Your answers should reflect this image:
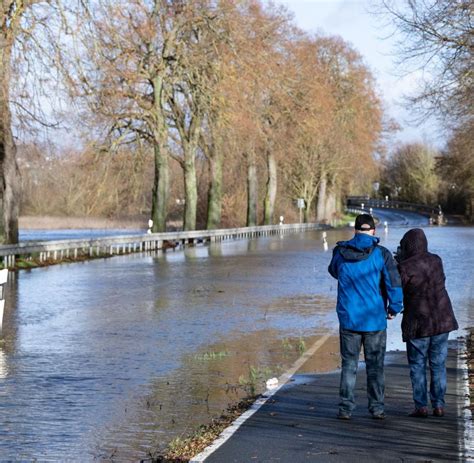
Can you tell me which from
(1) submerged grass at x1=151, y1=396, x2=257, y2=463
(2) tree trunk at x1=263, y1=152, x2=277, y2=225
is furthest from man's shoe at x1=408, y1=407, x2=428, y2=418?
(2) tree trunk at x1=263, y1=152, x2=277, y2=225

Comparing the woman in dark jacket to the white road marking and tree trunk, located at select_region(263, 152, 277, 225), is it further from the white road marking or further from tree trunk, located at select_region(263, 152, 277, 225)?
tree trunk, located at select_region(263, 152, 277, 225)

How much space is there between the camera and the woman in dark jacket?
972cm

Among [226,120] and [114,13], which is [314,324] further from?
[226,120]

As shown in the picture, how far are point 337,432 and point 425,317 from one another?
4.87ft

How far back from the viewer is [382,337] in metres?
9.57

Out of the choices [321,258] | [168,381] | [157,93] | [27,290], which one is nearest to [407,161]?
[157,93]

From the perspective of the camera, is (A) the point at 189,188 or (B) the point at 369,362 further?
(A) the point at 189,188

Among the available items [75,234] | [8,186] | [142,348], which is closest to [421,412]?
[142,348]

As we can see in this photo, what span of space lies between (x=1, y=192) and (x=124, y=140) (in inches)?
582

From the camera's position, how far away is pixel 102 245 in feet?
142

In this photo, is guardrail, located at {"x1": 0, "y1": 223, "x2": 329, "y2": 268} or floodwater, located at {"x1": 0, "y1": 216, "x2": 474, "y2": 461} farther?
guardrail, located at {"x1": 0, "y1": 223, "x2": 329, "y2": 268}

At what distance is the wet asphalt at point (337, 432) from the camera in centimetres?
799

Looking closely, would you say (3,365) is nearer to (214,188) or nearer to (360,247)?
(360,247)

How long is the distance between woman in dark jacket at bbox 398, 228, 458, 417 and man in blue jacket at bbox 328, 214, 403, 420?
0.32m
